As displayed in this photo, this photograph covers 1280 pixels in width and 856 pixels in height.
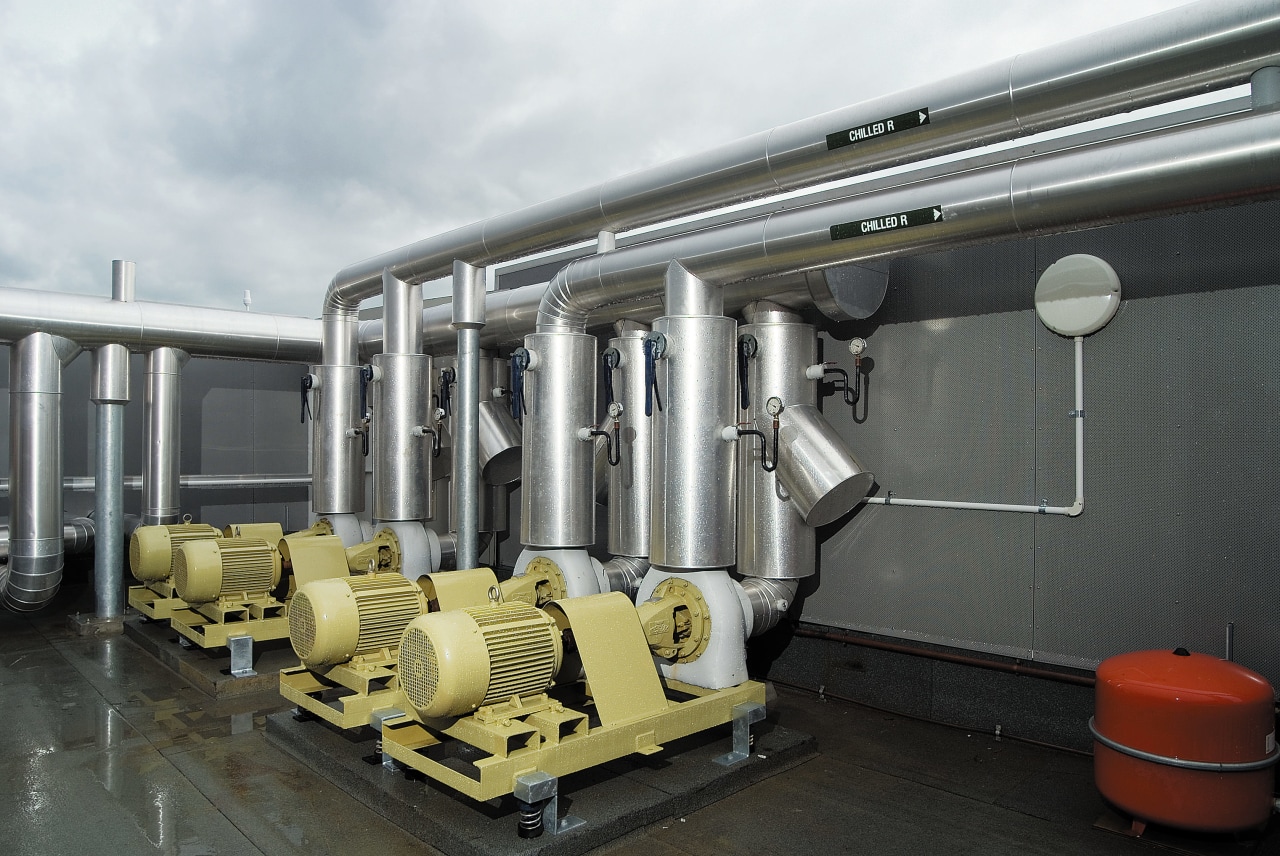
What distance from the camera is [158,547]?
6105 millimetres

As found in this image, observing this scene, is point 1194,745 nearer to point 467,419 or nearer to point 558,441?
point 558,441

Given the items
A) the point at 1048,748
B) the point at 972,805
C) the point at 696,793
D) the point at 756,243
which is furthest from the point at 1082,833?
the point at 756,243

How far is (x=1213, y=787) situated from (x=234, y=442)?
27.4 feet

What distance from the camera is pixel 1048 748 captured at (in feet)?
13.5

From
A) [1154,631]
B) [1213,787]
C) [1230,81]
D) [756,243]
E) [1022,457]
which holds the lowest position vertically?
[1213,787]

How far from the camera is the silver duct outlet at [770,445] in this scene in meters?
4.62

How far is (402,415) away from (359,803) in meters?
3.18

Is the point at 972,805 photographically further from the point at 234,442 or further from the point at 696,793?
the point at 234,442

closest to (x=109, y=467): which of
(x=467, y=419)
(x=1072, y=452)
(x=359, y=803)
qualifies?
(x=467, y=419)

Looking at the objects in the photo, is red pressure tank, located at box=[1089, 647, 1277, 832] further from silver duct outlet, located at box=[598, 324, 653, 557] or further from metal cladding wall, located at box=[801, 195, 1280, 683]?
silver duct outlet, located at box=[598, 324, 653, 557]

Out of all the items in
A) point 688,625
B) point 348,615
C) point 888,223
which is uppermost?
point 888,223

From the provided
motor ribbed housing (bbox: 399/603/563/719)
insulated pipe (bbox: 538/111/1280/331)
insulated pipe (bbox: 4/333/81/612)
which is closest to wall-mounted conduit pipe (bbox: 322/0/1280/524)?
insulated pipe (bbox: 538/111/1280/331)

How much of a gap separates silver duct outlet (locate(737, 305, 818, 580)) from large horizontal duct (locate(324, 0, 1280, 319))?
2.34 feet

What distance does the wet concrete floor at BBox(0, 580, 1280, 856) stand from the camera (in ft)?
10.4
